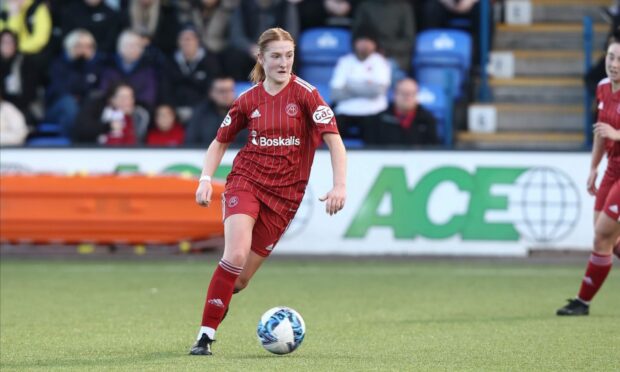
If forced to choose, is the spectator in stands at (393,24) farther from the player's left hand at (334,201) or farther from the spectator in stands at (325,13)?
the player's left hand at (334,201)

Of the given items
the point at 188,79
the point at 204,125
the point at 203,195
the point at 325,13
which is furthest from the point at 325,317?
the point at 325,13

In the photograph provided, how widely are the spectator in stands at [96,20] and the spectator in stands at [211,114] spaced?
2.78m

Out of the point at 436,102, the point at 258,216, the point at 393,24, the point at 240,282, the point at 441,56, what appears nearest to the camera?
the point at 258,216

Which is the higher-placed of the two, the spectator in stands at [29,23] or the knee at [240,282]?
the spectator in stands at [29,23]

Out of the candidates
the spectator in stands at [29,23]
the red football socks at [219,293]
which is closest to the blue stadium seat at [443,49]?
the spectator in stands at [29,23]

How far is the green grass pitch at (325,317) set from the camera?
8.12m

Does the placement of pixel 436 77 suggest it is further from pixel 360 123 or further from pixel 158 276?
pixel 158 276

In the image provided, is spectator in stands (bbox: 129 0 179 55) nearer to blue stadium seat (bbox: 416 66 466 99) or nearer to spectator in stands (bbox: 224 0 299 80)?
spectator in stands (bbox: 224 0 299 80)

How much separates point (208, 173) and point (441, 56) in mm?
11166

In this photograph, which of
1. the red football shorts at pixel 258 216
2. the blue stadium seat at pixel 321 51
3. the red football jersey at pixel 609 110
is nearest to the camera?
the red football shorts at pixel 258 216

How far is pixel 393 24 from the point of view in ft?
62.3

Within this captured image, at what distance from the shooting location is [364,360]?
806 cm

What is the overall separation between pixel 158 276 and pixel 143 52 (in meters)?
5.51

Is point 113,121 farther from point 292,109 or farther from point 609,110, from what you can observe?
point 292,109
